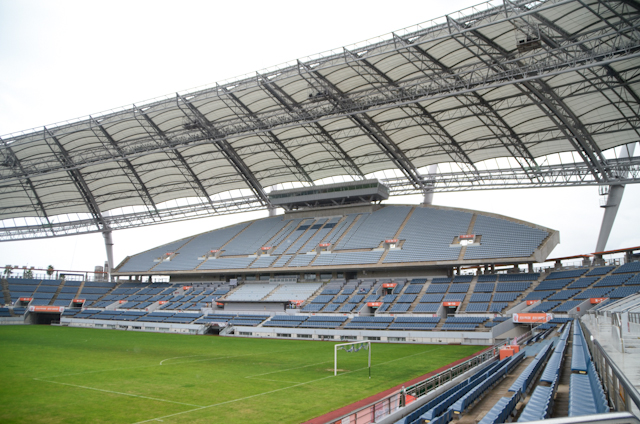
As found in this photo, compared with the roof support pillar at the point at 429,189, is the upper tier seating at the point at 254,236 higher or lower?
lower

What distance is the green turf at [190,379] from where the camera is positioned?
16.2m

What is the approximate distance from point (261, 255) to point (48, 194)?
96.1 ft

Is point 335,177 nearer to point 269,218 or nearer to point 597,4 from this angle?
point 269,218

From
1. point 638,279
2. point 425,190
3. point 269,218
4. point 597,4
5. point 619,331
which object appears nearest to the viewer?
point 619,331

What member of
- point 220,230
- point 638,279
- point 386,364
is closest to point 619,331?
point 386,364

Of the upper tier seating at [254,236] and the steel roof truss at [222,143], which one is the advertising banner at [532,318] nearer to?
the steel roof truss at [222,143]

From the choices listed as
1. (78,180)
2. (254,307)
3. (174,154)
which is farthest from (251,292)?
(78,180)

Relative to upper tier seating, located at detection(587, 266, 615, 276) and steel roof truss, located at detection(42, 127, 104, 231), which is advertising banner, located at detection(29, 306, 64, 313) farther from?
upper tier seating, located at detection(587, 266, 615, 276)

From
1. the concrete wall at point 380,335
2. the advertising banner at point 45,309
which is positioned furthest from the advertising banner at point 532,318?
the advertising banner at point 45,309

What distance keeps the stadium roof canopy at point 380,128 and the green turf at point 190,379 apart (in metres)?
18.9

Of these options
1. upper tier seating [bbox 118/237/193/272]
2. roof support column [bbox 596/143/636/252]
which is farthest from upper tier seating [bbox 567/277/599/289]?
upper tier seating [bbox 118/237/193/272]

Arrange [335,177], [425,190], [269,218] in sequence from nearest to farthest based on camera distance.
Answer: [425,190] < [335,177] < [269,218]

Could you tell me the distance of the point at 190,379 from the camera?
22.6m

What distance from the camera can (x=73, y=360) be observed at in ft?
92.0
